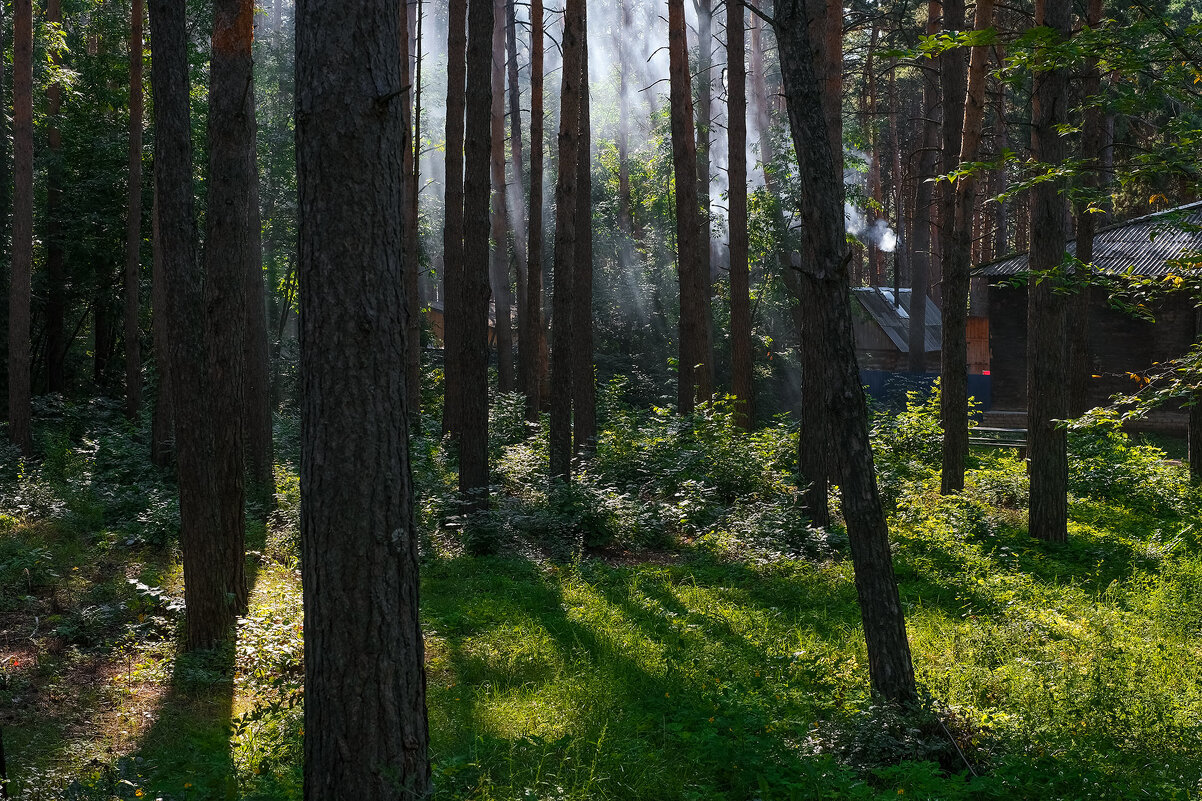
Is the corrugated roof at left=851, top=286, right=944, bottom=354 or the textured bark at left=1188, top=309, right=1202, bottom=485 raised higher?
the corrugated roof at left=851, top=286, right=944, bottom=354

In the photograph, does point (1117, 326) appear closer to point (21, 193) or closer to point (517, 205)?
point (517, 205)

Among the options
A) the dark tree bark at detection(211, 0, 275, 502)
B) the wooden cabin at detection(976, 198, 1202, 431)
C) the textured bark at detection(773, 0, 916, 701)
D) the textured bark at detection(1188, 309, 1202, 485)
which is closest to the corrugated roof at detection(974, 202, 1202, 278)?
the wooden cabin at detection(976, 198, 1202, 431)

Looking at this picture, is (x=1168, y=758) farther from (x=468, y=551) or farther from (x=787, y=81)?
(x=468, y=551)

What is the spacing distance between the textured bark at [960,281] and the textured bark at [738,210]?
12.9 feet

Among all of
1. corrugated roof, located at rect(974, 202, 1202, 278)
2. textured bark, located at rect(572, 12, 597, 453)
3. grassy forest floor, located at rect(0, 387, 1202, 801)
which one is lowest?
grassy forest floor, located at rect(0, 387, 1202, 801)

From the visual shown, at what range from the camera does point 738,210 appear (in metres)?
17.0

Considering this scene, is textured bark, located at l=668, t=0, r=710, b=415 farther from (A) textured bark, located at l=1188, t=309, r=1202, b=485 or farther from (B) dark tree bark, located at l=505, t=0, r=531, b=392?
(A) textured bark, located at l=1188, t=309, r=1202, b=485

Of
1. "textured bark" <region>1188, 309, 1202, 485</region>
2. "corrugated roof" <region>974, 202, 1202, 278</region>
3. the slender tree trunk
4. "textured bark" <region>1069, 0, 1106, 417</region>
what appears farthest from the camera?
"corrugated roof" <region>974, 202, 1202, 278</region>

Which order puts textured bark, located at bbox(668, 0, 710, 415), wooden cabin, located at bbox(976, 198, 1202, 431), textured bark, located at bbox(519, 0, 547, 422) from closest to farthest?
1. textured bark, located at bbox(668, 0, 710, 415)
2. textured bark, located at bbox(519, 0, 547, 422)
3. wooden cabin, located at bbox(976, 198, 1202, 431)

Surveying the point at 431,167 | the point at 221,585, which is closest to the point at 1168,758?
the point at 221,585

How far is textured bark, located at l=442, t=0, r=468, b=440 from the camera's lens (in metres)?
15.9

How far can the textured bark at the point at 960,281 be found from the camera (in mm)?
12672

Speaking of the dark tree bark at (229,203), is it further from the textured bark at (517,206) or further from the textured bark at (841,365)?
the textured bark at (517,206)

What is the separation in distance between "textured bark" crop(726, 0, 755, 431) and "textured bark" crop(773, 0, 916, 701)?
10.8m
